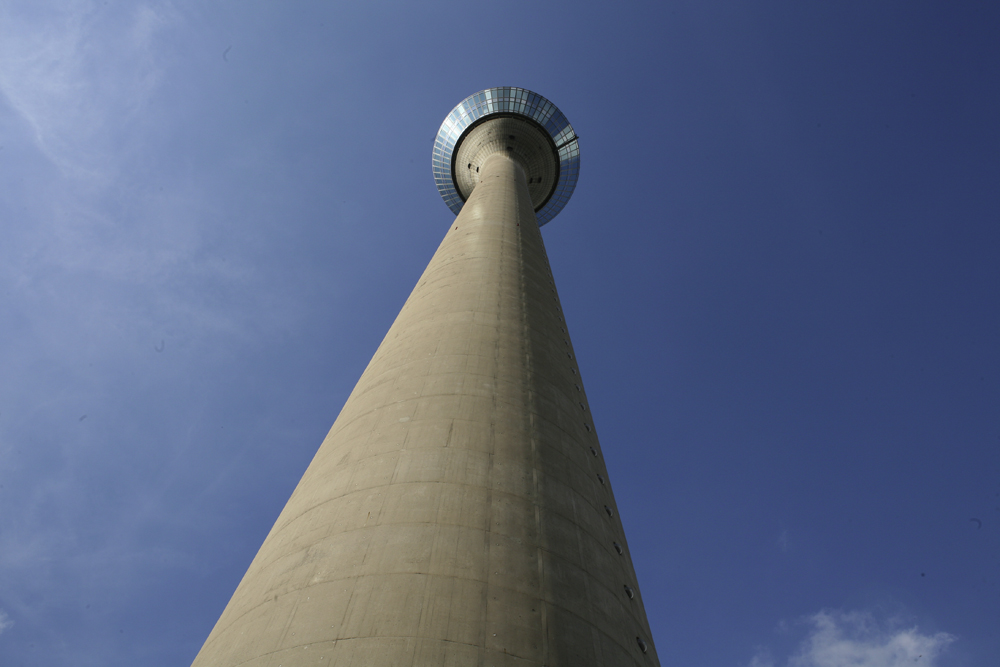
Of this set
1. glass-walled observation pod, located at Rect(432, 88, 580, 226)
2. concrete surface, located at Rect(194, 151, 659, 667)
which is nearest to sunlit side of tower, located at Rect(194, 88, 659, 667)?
concrete surface, located at Rect(194, 151, 659, 667)

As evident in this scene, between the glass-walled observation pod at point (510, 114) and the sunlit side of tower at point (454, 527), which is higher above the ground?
the glass-walled observation pod at point (510, 114)

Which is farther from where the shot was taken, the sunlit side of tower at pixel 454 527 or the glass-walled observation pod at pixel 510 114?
the glass-walled observation pod at pixel 510 114

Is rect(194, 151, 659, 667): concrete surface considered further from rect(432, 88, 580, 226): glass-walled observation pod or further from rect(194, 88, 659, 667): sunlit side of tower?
rect(432, 88, 580, 226): glass-walled observation pod

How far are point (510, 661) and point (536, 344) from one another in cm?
930

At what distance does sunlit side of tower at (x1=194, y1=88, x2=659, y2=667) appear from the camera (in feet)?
26.2

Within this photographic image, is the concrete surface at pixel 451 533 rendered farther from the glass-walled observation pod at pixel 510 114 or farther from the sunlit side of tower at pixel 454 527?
the glass-walled observation pod at pixel 510 114

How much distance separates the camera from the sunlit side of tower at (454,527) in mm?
7992

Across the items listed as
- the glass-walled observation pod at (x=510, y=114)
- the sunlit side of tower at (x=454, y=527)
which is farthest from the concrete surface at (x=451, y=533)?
the glass-walled observation pod at (x=510, y=114)

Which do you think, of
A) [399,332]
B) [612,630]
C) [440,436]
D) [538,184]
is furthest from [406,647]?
[538,184]

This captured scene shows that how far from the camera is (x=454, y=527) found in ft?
30.9

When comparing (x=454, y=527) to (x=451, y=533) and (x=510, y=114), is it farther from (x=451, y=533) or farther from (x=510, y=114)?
(x=510, y=114)

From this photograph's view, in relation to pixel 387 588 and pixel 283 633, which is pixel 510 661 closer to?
pixel 387 588

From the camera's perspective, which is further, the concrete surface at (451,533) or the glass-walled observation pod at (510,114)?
the glass-walled observation pod at (510,114)

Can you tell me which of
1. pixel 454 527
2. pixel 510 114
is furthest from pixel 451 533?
pixel 510 114
